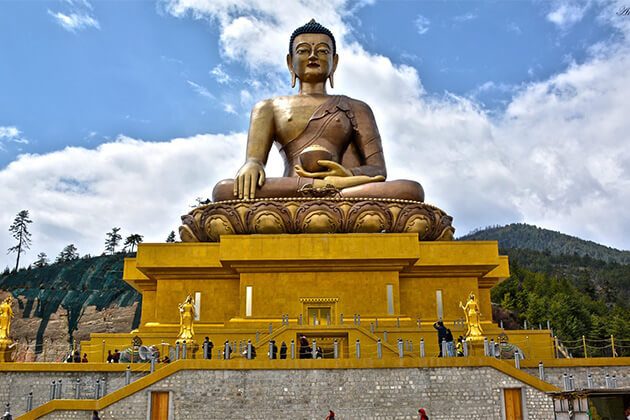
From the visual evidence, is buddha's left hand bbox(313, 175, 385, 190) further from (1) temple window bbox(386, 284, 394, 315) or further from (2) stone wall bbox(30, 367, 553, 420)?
(2) stone wall bbox(30, 367, 553, 420)

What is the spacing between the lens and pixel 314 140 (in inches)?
684

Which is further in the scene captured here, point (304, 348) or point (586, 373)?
point (586, 373)

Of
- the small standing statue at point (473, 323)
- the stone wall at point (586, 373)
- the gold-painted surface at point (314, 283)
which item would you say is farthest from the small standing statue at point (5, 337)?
the stone wall at point (586, 373)

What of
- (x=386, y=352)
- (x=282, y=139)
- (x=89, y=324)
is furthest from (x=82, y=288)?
(x=386, y=352)

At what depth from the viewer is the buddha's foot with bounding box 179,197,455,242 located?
49.9 ft

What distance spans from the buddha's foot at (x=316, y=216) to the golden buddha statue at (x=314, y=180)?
22 mm

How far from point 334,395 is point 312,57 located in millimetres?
10881

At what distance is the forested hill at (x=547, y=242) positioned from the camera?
98.4 m

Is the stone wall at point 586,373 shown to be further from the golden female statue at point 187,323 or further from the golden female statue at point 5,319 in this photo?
the golden female statue at point 5,319

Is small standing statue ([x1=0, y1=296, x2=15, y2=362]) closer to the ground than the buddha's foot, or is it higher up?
closer to the ground

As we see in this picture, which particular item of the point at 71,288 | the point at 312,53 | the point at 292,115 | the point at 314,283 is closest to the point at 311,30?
the point at 312,53

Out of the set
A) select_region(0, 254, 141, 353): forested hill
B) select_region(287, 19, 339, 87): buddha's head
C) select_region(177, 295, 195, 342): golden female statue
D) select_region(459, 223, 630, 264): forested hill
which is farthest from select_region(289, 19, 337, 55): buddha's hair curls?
select_region(459, 223, 630, 264): forested hill

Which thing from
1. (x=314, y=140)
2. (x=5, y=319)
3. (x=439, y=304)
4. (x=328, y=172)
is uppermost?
(x=314, y=140)

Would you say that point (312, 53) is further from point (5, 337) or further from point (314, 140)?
point (5, 337)
